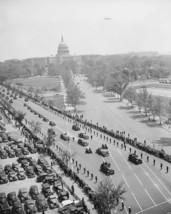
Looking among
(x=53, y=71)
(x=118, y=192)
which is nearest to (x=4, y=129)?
(x=118, y=192)

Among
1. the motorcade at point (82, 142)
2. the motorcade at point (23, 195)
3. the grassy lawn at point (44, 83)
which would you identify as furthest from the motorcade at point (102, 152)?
the grassy lawn at point (44, 83)

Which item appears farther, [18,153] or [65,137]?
[65,137]

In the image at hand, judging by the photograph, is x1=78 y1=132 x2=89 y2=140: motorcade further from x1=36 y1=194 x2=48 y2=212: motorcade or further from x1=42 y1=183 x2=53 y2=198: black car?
x1=36 y1=194 x2=48 y2=212: motorcade

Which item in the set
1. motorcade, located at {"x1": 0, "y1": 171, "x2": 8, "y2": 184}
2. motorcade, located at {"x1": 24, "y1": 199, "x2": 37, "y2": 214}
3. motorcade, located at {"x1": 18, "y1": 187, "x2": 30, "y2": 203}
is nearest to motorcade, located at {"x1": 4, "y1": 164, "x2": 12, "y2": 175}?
motorcade, located at {"x1": 0, "y1": 171, "x2": 8, "y2": 184}

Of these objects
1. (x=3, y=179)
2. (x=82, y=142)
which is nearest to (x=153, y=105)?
(x=82, y=142)

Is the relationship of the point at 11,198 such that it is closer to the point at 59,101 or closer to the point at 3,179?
the point at 3,179

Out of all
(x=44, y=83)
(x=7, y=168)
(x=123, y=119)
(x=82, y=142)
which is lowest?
(x=7, y=168)

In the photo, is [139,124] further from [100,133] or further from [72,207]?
[72,207]
